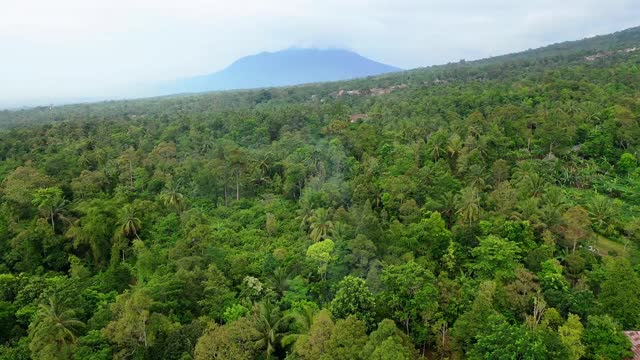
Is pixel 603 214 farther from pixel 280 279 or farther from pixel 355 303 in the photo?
pixel 280 279

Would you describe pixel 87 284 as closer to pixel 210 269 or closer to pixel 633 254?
pixel 210 269

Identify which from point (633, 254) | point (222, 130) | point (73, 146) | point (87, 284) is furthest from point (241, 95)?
point (633, 254)

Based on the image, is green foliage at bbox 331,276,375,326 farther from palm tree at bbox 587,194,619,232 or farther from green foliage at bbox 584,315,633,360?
palm tree at bbox 587,194,619,232

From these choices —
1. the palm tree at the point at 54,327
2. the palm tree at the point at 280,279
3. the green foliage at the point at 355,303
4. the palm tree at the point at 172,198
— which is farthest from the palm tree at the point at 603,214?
the palm tree at the point at 54,327

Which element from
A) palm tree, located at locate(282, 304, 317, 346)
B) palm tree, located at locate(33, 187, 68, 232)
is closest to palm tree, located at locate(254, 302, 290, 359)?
palm tree, located at locate(282, 304, 317, 346)

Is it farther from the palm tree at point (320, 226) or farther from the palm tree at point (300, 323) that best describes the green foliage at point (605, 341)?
the palm tree at point (320, 226)

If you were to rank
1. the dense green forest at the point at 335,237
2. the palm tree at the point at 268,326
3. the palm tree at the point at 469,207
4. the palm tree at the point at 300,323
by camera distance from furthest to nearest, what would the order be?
1. the palm tree at the point at 469,207
2. the palm tree at the point at 268,326
3. the dense green forest at the point at 335,237
4. the palm tree at the point at 300,323

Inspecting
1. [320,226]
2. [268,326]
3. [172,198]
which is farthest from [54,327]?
[172,198]
